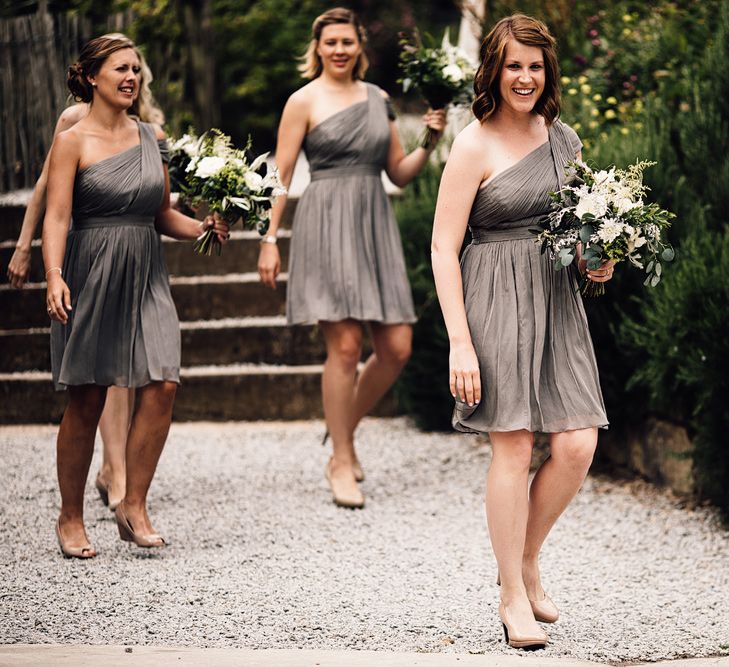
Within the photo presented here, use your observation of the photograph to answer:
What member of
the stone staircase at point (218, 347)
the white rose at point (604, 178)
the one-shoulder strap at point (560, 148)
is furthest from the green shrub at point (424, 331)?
the white rose at point (604, 178)

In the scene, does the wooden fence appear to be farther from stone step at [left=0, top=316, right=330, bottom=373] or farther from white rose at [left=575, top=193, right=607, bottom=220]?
white rose at [left=575, top=193, right=607, bottom=220]

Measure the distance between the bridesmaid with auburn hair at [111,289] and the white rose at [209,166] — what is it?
193 mm

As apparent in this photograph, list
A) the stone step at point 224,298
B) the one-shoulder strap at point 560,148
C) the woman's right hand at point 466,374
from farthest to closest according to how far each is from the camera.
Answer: the stone step at point 224,298
the one-shoulder strap at point 560,148
the woman's right hand at point 466,374

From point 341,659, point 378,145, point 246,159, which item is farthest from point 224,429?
point 341,659

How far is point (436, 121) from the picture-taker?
6359mm

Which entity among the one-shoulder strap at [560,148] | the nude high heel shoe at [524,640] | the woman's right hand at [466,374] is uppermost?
the one-shoulder strap at [560,148]

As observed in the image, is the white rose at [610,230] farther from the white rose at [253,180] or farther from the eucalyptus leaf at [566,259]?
the white rose at [253,180]

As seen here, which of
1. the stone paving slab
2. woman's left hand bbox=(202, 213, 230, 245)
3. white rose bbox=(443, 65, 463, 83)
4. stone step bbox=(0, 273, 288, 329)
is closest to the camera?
the stone paving slab

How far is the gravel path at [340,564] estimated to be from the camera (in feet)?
14.3

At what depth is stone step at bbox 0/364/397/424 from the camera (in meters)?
8.14

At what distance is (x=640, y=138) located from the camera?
6.82m

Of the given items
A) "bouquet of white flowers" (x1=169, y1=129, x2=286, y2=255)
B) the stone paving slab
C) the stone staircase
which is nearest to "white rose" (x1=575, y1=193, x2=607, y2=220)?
the stone paving slab

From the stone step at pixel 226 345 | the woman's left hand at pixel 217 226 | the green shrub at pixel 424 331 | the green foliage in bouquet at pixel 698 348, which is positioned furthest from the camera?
the stone step at pixel 226 345

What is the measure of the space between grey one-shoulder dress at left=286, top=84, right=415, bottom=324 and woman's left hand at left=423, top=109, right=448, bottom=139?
0.25 metres
